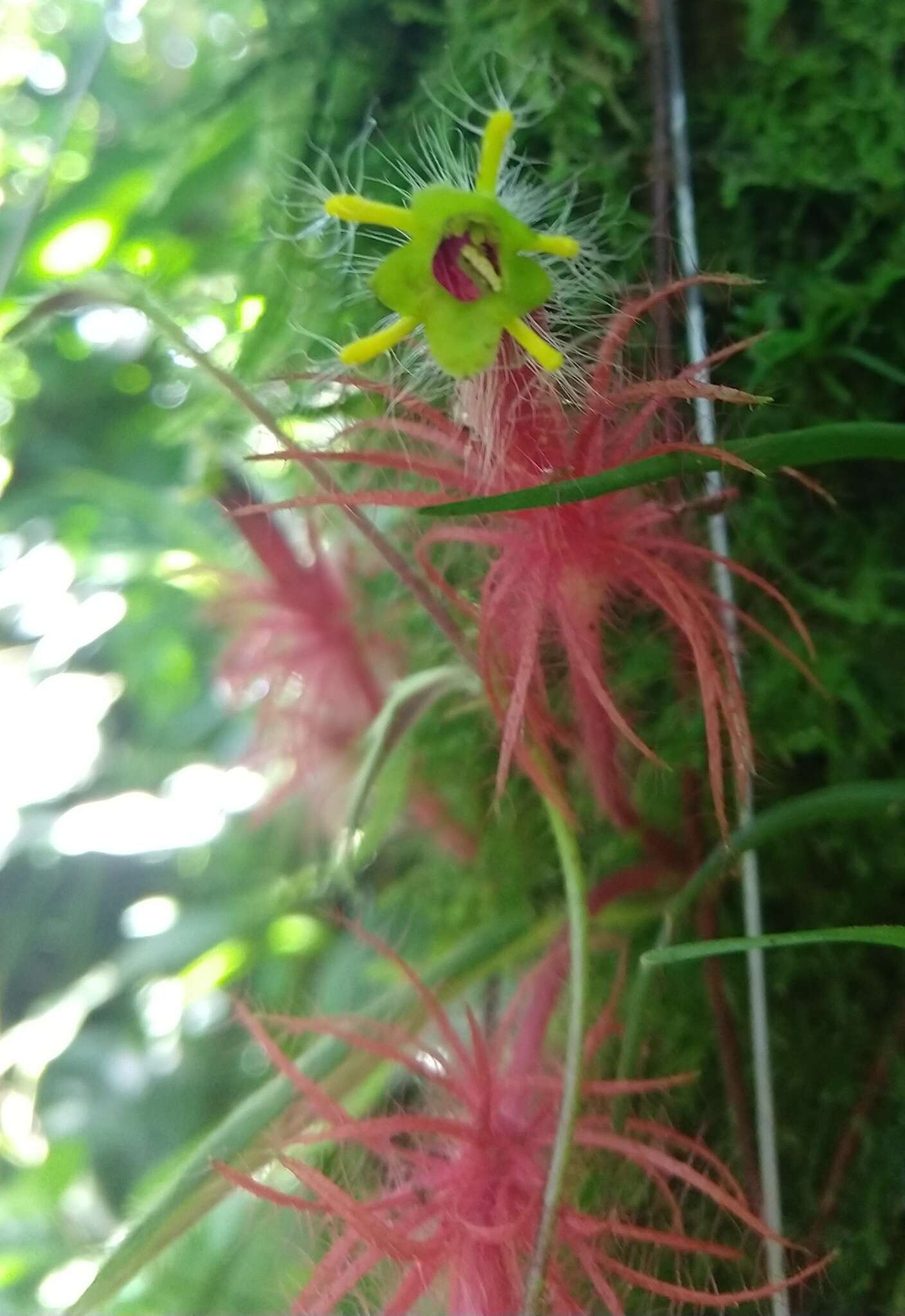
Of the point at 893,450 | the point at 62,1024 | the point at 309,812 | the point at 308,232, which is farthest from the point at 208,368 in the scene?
the point at 62,1024

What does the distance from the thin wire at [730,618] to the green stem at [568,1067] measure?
59 millimetres

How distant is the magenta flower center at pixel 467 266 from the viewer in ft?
0.76

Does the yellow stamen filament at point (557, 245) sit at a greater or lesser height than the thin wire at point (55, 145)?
lesser

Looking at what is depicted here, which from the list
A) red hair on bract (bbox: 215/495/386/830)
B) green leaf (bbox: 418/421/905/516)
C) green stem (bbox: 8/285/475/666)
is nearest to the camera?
green leaf (bbox: 418/421/905/516)

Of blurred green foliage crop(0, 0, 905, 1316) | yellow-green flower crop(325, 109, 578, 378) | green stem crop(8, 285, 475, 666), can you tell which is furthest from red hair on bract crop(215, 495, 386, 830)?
yellow-green flower crop(325, 109, 578, 378)

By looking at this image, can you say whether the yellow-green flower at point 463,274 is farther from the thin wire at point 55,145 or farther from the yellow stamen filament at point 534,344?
the thin wire at point 55,145

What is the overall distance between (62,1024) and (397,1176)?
1.45 feet

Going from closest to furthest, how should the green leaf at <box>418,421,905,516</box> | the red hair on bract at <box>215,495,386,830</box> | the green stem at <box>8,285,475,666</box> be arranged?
the green leaf at <box>418,421,905,516</box> → the green stem at <box>8,285,475,666</box> → the red hair on bract at <box>215,495,386,830</box>

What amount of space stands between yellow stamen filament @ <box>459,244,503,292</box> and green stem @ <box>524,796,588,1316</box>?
0.52ft

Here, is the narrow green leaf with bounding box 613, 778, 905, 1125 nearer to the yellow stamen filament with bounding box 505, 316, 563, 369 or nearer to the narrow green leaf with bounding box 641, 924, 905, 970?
the narrow green leaf with bounding box 641, 924, 905, 970

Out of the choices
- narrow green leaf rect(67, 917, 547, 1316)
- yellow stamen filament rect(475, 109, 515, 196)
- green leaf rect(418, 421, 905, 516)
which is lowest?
narrow green leaf rect(67, 917, 547, 1316)

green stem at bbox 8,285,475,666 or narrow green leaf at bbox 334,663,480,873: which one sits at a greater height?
green stem at bbox 8,285,475,666

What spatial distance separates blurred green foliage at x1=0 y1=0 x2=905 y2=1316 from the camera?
398 mm

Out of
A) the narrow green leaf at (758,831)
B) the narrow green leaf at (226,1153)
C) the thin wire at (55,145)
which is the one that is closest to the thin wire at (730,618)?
the narrow green leaf at (758,831)
